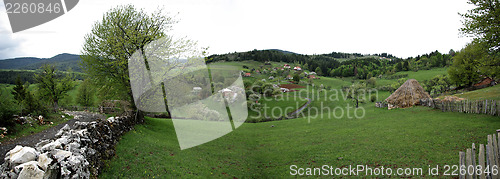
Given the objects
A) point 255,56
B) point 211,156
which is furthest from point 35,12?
point 255,56

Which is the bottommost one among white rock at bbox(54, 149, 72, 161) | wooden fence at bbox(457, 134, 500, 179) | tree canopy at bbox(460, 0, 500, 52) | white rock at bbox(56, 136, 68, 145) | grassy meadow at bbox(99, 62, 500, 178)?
grassy meadow at bbox(99, 62, 500, 178)

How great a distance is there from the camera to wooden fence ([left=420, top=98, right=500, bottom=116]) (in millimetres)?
18031

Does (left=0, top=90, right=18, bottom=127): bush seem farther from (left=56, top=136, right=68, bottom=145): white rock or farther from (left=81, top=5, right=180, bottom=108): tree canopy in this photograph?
(left=56, top=136, right=68, bottom=145): white rock

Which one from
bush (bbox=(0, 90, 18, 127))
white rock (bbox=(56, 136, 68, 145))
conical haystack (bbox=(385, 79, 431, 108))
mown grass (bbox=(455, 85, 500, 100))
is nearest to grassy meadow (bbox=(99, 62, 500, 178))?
white rock (bbox=(56, 136, 68, 145))

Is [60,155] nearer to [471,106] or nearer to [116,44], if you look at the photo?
[116,44]

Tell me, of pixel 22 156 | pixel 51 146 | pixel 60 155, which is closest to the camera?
pixel 22 156

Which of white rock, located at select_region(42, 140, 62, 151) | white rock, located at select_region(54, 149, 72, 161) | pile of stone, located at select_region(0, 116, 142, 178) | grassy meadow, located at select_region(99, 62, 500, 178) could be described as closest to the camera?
pile of stone, located at select_region(0, 116, 142, 178)

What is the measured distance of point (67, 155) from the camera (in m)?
8.15

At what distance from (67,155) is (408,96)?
1590 inches

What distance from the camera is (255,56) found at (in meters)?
183

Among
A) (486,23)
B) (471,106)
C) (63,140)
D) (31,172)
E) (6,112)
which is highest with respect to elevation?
(486,23)

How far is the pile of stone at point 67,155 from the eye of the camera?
6980 mm

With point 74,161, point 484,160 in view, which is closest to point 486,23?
point 484,160

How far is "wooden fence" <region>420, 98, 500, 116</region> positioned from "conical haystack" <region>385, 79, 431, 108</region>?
476cm
